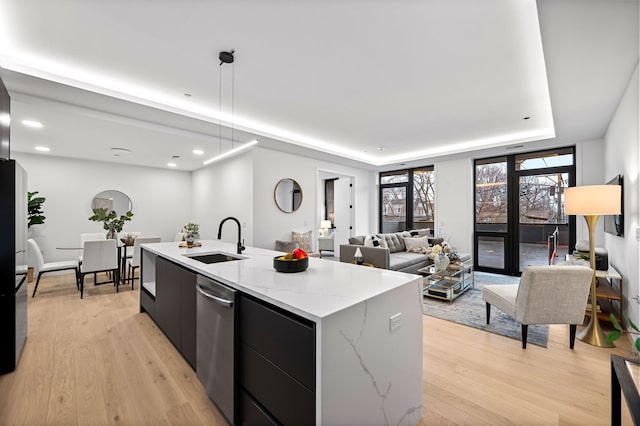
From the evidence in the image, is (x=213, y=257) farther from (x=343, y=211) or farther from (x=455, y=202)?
(x=455, y=202)

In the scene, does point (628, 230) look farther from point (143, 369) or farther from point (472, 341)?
point (143, 369)

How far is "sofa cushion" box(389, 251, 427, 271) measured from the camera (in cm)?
446

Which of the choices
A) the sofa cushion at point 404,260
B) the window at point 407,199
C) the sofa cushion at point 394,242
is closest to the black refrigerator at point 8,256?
the sofa cushion at point 404,260

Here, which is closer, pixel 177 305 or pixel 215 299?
pixel 215 299

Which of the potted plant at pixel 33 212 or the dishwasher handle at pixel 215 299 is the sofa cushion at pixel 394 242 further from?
the potted plant at pixel 33 212

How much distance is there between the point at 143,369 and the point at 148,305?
1129mm

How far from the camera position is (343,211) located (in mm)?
7547

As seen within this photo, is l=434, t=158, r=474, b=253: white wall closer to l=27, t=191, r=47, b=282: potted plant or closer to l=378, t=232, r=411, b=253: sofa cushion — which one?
l=378, t=232, r=411, b=253: sofa cushion

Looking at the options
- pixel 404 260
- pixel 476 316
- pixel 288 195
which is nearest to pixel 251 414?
pixel 476 316

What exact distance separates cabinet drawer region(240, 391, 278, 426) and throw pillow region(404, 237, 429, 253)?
185 inches

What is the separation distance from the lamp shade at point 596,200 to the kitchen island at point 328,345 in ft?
7.39

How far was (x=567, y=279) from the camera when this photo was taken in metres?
2.41

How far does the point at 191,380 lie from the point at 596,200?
3.87 m

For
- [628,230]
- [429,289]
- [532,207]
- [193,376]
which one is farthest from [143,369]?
[532,207]
